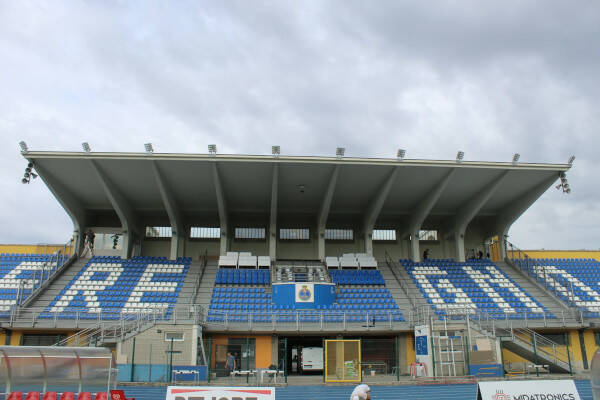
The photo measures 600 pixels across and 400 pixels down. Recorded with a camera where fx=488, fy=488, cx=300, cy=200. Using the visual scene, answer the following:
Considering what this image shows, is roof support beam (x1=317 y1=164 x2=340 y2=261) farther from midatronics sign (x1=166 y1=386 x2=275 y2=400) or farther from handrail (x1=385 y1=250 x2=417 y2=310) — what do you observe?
midatronics sign (x1=166 y1=386 x2=275 y2=400)

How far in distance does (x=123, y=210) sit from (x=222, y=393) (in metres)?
21.4

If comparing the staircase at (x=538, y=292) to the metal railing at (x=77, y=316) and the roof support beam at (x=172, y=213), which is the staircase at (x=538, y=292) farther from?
the roof support beam at (x=172, y=213)

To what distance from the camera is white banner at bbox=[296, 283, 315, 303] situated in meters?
26.2

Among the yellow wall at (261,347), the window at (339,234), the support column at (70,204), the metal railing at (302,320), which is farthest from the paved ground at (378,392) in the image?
the window at (339,234)

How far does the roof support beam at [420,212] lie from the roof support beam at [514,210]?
569 cm

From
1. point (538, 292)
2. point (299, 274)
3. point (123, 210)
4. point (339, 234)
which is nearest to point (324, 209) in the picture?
point (299, 274)

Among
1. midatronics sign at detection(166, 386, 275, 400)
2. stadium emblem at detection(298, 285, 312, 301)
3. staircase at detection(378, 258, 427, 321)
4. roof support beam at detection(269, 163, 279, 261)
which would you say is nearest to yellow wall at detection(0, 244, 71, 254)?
roof support beam at detection(269, 163, 279, 261)

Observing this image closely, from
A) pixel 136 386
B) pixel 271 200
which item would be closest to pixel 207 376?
pixel 136 386

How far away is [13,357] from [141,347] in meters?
6.62

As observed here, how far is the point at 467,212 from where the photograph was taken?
3145cm

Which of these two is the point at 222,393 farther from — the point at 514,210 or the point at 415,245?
the point at 514,210

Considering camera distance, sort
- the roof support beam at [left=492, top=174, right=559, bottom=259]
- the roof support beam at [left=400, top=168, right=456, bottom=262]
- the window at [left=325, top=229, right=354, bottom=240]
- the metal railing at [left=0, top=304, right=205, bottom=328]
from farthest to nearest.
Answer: the window at [left=325, top=229, right=354, bottom=240] → the roof support beam at [left=492, top=174, right=559, bottom=259] → the roof support beam at [left=400, top=168, right=456, bottom=262] → the metal railing at [left=0, top=304, right=205, bottom=328]

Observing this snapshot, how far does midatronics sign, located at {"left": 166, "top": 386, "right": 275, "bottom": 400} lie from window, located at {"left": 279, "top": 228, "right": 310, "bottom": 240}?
2348 cm

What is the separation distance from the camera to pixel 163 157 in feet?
83.3
